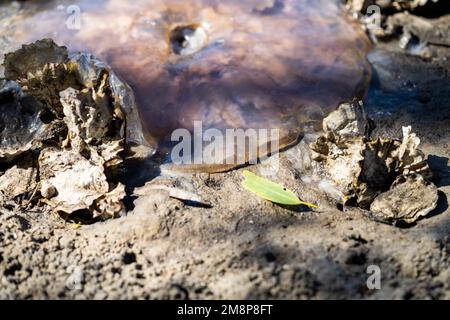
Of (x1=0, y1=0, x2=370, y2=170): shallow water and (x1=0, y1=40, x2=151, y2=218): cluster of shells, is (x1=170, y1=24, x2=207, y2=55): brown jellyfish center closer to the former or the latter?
(x1=0, y1=0, x2=370, y2=170): shallow water

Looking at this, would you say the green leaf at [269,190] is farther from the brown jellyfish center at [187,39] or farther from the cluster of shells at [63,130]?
the brown jellyfish center at [187,39]

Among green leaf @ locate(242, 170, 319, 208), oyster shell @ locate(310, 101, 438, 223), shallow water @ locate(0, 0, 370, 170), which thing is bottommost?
green leaf @ locate(242, 170, 319, 208)

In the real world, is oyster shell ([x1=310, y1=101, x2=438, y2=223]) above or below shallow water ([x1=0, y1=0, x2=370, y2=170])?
below

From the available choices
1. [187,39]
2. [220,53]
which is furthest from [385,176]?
[187,39]

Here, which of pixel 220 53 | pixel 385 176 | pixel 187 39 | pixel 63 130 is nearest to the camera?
pixel 385 176

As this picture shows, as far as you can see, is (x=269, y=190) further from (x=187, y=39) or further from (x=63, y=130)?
(x=187, y=39)

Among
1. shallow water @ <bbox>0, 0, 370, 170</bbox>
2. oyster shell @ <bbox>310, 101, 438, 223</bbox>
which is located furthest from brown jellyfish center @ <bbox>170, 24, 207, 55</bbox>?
oyster shell @ <bbox>310, 101, 438, 223</bbox>
